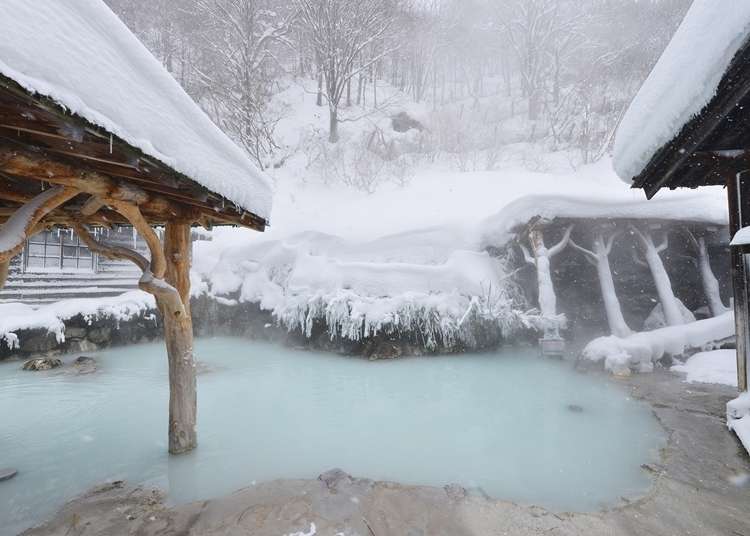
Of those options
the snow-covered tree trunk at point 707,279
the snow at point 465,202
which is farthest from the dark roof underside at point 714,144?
the snow-covered tree trunk at point 707,279

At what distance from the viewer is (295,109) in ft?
78.2

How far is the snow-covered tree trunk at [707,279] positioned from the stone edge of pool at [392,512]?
7652 mm

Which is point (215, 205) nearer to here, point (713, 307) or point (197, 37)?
point (713, 307)

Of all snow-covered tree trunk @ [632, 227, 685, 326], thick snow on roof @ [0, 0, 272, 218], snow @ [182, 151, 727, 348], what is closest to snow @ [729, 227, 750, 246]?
thick snow on roof @ [0, 0, 272, 218]

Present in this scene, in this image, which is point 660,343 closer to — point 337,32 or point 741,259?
point 741,259

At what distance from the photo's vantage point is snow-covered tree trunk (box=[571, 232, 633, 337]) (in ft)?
29.1

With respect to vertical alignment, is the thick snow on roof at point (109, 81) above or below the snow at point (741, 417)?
above

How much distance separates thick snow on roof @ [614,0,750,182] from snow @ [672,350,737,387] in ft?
18.4

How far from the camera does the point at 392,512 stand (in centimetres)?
290

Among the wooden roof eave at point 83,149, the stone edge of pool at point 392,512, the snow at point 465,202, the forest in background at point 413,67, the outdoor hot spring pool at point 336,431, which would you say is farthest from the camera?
the forest in background at point 413,67

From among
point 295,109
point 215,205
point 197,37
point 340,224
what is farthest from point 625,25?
point 215,205

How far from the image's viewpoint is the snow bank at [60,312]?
28.3ft

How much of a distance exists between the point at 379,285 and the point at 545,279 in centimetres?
432

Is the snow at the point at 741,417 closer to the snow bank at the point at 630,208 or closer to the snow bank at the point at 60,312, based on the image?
the snow bank at the point at 630,208
